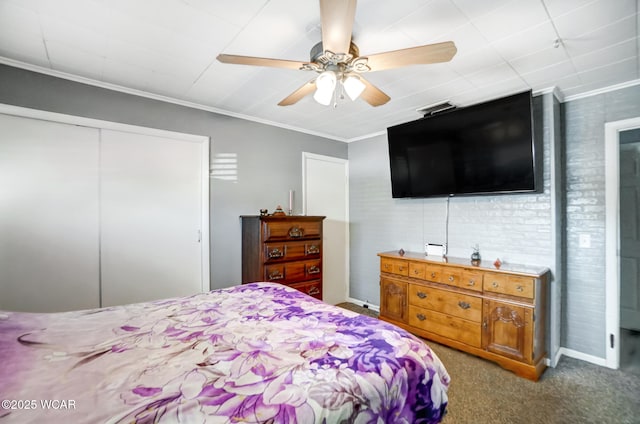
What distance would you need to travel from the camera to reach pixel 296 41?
1.84 m

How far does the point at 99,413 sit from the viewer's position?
73 cm

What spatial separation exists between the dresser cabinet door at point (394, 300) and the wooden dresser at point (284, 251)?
0.80m

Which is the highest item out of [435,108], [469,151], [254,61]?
[435,108]

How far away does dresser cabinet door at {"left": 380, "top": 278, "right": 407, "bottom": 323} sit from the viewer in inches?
124

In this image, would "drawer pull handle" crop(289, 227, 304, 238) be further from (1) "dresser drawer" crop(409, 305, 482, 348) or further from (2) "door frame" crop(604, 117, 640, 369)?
(2) "door frame" crop(604, 117, 640, 369)

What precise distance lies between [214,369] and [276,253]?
1918 mm

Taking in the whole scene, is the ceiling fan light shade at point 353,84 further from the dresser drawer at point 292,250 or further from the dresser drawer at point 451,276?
the dresser drawer at point 451,276

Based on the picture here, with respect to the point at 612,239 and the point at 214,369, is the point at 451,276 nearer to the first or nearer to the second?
the point at 612,239

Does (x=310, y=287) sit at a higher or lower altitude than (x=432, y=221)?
lower

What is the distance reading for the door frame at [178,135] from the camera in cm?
220

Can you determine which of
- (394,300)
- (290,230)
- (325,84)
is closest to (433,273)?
(394,300)

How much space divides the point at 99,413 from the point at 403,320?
9.62ft

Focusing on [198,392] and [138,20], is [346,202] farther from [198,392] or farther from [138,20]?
[198,392]

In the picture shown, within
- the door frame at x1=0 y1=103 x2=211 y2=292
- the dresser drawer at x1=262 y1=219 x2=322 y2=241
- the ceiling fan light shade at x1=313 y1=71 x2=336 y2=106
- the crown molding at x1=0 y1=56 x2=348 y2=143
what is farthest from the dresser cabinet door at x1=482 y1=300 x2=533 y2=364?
the crown molding at x1=0 y1=56 x2=348 y2=143
